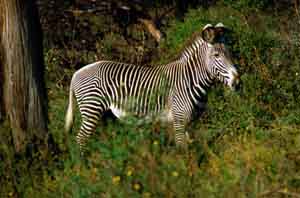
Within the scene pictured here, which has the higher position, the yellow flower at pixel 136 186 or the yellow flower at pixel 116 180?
the yellow flower at pixel 116 180

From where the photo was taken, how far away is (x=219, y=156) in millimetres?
6238

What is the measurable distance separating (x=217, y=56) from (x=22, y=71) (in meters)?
2.60

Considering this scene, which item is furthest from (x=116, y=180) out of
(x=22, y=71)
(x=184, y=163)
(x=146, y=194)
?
(x=22, y=71)

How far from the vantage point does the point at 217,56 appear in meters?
9.27

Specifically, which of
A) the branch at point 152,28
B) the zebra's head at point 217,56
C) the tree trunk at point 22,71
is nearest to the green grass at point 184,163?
the tree trunk at point 22,71

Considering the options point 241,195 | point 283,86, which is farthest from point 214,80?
point 241,195

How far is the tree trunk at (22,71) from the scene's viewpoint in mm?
7652

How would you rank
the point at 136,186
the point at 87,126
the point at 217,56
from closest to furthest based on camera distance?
1. the point at 136,186
2. the point at 217,56
3. the point at 87,126

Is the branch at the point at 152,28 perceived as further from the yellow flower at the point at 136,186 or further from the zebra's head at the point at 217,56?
the yellow flower at the point at 136,186

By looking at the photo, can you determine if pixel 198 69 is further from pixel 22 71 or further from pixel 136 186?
pixel 136 186

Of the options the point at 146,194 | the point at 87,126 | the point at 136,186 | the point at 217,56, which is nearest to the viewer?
the point at 146,194

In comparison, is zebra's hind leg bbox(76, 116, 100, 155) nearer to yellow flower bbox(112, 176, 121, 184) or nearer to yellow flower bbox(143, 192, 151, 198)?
yellow flower bbox(112, 176, 121, 184)

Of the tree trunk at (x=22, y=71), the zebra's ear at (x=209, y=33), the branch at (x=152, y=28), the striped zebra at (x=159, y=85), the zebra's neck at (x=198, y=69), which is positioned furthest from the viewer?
the branch at (x=152, y=28)

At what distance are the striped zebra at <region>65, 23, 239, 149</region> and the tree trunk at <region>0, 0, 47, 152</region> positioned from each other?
3.52ft
